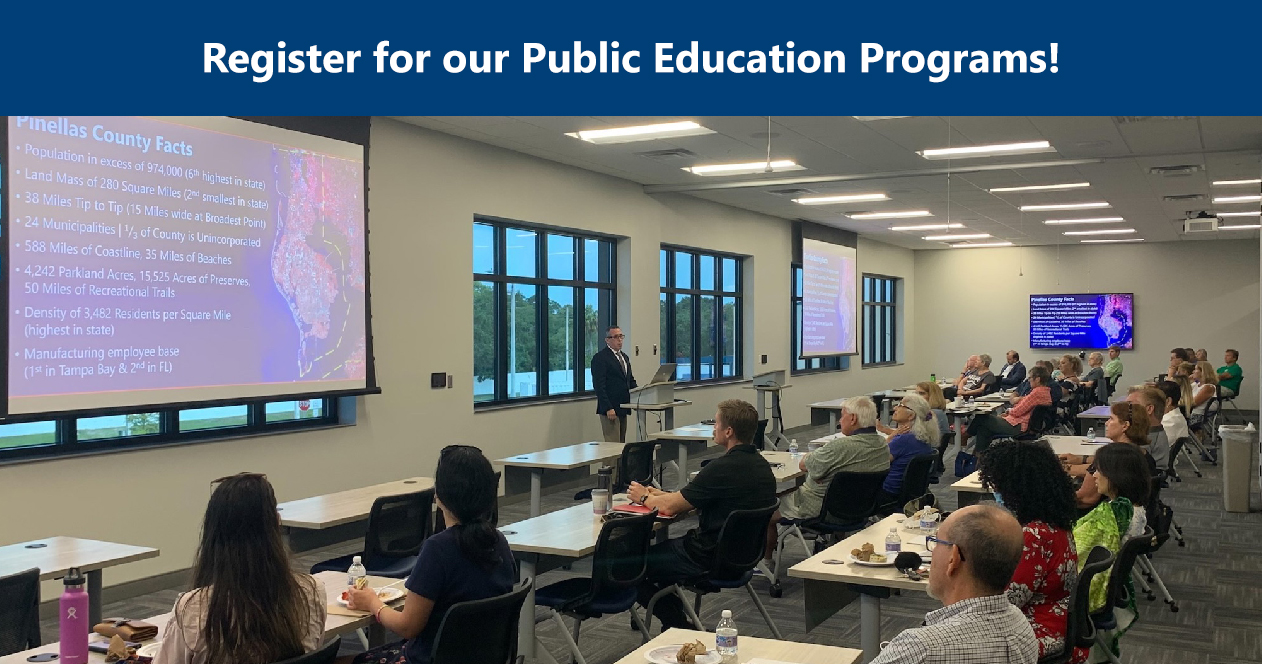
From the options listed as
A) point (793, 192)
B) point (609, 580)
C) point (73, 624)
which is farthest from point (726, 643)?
point (793, 192)

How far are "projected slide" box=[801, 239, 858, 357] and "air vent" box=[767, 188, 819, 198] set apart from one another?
3159 millimetres

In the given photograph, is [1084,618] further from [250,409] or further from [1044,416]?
[1044,416]

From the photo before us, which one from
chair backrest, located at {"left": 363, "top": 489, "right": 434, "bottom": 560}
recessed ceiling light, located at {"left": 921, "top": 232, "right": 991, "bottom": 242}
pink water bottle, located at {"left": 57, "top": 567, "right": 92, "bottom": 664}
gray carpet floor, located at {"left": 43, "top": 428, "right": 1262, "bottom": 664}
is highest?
recessed ceiling light, located at {"left": 921, "top": 232, "right": 991, "bottom": 242}

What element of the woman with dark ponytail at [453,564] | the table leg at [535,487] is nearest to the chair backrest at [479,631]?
the woman with dark ponytail at [453,564]

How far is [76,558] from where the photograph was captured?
151 inches

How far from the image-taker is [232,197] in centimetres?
621

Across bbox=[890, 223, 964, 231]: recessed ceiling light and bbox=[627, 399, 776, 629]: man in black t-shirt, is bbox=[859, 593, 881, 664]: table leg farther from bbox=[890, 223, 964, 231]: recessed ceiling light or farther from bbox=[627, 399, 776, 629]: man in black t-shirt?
bbox=[890, 223, 964, 231]: recessed ceiling light

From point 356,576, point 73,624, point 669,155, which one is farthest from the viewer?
point 669,155

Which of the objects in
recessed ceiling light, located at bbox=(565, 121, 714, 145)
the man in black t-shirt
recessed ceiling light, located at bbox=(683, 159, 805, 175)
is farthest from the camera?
recessed ceiling light, located at bbox=(683, 159, 805, 175)

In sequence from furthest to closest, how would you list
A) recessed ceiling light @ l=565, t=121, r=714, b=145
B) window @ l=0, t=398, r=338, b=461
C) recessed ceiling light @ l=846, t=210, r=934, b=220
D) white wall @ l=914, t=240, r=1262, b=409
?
white wall @ l=914, t=240, r=1262, b=409 → recessed ceiling light @ l=846, t=210, r=934, b=220 → recessed ceiling light @ l=565, t=121, r=714, b=145 → window @ l=0, t=398, r=338, b=461

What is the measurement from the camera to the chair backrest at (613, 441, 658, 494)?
6586 millimetres

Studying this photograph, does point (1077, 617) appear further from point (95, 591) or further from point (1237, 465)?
point (1237, 465)

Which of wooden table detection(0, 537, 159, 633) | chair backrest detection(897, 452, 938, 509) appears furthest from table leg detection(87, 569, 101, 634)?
chair backrest detection(897, 452, 938, 509)

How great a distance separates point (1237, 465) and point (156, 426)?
871 cm
